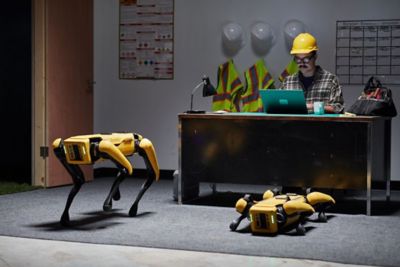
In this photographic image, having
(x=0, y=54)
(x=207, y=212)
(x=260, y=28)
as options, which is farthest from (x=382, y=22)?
(x=0, y=54)

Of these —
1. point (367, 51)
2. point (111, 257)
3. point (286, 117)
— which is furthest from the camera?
point (367, 51)

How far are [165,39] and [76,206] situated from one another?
2.50 m

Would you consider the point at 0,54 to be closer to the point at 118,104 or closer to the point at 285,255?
the point at 118,104

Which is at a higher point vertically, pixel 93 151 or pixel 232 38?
pixel 232 38

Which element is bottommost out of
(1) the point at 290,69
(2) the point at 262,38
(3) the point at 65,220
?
(3) the point at 65,220

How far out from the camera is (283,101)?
5422 millimetres

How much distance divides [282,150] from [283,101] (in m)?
0.37

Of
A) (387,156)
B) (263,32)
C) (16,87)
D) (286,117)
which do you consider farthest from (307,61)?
(16,87)

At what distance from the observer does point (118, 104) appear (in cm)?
780

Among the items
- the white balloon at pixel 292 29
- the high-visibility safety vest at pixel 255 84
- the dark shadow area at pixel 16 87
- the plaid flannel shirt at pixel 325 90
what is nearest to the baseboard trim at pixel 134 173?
the dark shadow area at pixel 16 87

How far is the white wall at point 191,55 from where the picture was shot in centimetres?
704

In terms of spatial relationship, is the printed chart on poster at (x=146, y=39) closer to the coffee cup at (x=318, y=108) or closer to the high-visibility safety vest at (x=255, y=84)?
the high-visibility safety vest at (x=255, y=84)

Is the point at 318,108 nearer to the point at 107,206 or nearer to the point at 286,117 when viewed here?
the point at 286,117

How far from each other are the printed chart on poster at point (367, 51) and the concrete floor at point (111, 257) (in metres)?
3.60
